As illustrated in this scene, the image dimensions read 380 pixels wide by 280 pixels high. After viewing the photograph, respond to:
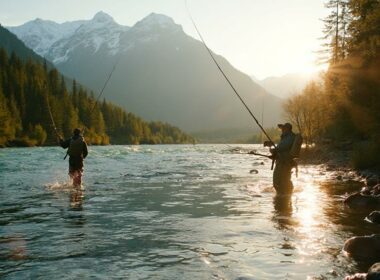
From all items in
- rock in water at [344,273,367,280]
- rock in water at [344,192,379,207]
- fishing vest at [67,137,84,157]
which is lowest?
A: rock in water at [344,273,367,280]

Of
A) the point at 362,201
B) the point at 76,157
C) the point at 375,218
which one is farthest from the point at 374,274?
the point at 76,157

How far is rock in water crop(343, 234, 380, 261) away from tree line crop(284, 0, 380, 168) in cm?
1711

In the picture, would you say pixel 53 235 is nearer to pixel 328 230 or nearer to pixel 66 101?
pixel 328 230

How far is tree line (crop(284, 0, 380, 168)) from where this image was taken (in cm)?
2614

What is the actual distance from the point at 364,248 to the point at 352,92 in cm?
3047

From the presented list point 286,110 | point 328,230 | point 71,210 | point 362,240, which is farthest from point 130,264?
point 286,110

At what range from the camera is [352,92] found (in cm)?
3659

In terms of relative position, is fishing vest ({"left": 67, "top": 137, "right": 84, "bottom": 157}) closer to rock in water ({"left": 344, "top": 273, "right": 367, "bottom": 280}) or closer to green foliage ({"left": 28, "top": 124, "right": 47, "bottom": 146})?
rock in water ({"left": 344, "top": 273, "right": 367, "bottom": 280})

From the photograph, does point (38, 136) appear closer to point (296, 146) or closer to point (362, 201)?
point (296, 146)

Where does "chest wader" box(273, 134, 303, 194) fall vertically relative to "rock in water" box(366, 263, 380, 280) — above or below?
above

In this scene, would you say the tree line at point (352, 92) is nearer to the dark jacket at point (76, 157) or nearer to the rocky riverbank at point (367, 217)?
the rocky riverbank at point (367, 217)

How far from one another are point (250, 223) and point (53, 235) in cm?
526

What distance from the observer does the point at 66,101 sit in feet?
425

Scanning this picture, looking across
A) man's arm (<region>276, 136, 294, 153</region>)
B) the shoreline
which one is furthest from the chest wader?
the shoreline
